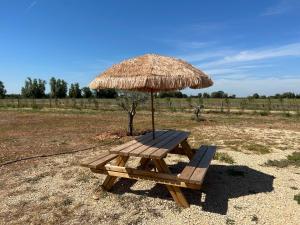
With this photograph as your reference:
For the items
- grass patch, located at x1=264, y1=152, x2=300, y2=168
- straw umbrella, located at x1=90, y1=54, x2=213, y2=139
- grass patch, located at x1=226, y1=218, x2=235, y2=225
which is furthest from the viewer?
grass patch, located at x1=264, y1=152, x2=300, y2=168

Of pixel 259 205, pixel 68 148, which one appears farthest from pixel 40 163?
pixel 259 205

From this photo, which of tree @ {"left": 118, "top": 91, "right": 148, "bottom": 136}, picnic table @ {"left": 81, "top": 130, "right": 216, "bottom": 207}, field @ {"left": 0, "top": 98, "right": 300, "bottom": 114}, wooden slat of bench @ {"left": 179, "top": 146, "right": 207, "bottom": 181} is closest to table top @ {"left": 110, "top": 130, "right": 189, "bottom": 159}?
picnic table @ {"left": 81, "top": 130, "right": 216, "bottom": 207}

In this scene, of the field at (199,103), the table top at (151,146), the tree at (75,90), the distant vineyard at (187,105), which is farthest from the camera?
the tree at (75,90)

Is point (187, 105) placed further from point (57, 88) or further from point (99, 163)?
point (57, 88)

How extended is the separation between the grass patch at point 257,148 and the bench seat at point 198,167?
3.06m

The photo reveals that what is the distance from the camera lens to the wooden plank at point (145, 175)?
456cm

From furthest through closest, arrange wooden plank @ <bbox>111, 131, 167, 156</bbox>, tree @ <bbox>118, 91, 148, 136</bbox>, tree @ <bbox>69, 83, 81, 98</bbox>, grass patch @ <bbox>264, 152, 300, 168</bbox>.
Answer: tree @ <bbox>69, 83, 81, 98</bbox>, tree @ <bbox>118, 91, 148, 136</bbox>, grass patch @ <bbox>264, 152, 300, 168</bbox>, wooden plank @ <bbox>111, 131, 167, 156</bbox>

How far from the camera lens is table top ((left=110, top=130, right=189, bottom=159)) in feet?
15.7

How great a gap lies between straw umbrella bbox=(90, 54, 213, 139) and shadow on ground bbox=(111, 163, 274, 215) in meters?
1.94

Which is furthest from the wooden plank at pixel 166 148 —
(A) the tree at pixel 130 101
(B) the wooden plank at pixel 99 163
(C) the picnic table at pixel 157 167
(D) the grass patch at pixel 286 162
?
(A) the tree at pixel 130 101

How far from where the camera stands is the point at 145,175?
4863 mm

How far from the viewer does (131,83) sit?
15.5 feet

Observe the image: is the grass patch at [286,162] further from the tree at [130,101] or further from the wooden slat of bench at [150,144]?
the tree at [130,101]

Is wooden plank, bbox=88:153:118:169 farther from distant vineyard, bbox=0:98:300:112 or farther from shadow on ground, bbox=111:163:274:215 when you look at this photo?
distant vineyard, bbox=0:98:300:112
